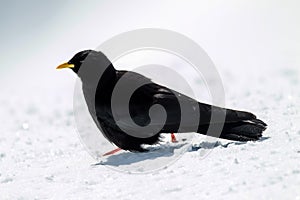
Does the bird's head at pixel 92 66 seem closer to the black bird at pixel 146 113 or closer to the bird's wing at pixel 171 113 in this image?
the black bird at pixel 146 113

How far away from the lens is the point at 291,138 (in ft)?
20.2

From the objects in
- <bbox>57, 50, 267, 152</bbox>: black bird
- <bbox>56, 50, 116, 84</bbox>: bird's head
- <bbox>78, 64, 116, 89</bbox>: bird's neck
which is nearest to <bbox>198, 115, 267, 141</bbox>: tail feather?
<bbox>57, 50, 267, 152</bbox>: black bird

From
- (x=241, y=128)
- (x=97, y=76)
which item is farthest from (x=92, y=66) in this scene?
(x=241, y=128)

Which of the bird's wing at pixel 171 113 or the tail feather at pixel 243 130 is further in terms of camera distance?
the bird's wing at pixel 171 113

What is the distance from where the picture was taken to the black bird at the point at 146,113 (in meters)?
6.56

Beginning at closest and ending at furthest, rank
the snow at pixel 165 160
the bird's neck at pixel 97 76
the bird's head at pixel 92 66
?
1. the snow at pixel 165 160
2. the bird's neck at pixel 97 76
3. the bird's head at pixel 92 66

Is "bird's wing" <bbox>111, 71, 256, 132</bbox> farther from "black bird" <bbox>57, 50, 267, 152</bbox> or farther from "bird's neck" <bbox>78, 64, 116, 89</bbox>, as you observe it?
"bird's neck" <bbox>78, 64, 116, 89</bbox>

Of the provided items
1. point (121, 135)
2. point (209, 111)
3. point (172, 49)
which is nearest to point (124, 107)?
point (121, 135)

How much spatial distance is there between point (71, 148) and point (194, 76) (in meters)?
5.89

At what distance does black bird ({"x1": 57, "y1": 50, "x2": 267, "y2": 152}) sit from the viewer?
6.56 meters

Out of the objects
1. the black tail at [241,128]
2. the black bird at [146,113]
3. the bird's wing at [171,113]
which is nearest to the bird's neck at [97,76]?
the black bird at [146,113]

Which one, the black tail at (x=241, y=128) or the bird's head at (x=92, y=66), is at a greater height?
the bird's head at (x=92, y=66)

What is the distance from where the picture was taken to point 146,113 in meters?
6.71

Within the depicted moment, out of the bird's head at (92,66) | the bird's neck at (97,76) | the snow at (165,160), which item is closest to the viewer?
the snow at (165,160)
